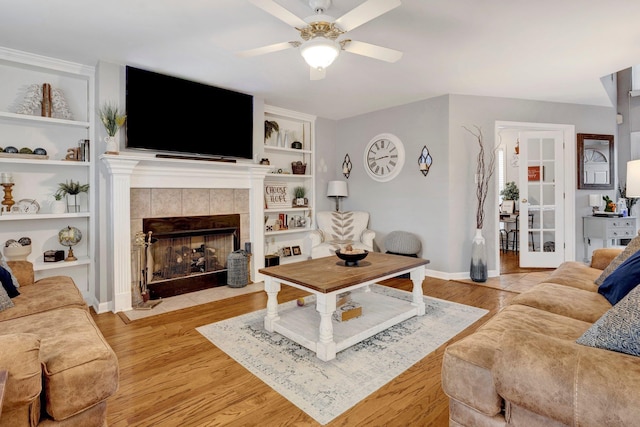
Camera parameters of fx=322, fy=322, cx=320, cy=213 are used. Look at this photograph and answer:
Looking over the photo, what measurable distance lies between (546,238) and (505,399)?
474 centimetres

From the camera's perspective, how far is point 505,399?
3.78 ft

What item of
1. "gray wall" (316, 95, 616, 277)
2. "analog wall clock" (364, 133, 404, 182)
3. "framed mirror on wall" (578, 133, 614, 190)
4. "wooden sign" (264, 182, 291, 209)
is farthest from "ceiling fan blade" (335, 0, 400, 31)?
"framed mirror on wall" (578, 133, 614, 190)

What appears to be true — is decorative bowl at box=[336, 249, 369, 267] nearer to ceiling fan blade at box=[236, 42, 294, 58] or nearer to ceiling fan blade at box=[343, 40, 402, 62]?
ceiling fan blade at box=[343, 40, 402, 62]

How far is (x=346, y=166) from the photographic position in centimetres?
564

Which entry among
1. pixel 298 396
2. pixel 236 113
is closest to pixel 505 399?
pixel 298 396

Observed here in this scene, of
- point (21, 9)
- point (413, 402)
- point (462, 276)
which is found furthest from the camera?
point (462, 276)

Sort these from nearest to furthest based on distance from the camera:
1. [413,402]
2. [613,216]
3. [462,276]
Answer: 1. [413,402]
2. [462,276]
3. [613,216]

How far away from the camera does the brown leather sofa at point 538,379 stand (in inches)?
35.8

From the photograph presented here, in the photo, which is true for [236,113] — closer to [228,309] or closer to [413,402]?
[228,309]

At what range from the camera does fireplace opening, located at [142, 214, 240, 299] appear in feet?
11.8

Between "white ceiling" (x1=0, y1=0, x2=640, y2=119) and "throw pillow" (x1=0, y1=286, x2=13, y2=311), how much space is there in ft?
6.42

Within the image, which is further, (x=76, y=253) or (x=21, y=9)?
(x=76, y=253)

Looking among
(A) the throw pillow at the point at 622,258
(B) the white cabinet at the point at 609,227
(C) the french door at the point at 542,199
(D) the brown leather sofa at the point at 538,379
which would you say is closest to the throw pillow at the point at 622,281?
(A) the throw pillow at the point at 622,258

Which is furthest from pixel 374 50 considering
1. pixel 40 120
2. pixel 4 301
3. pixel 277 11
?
pixel 40 120
